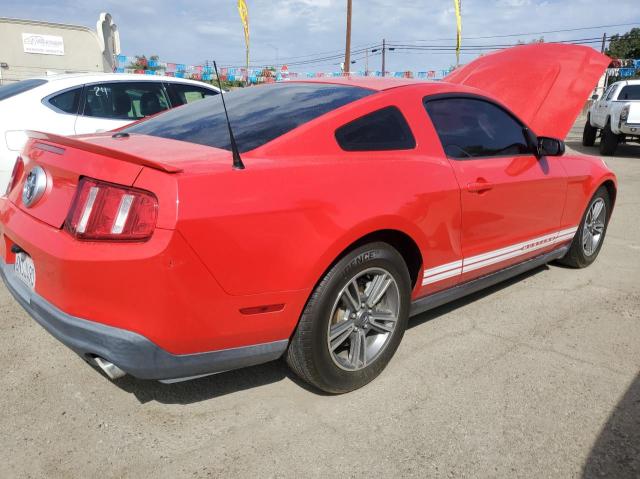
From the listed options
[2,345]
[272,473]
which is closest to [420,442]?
[272,473]

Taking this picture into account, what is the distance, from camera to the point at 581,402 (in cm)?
254

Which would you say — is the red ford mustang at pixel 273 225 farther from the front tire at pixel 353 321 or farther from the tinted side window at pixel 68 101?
the tinted side window at pixel 68 101

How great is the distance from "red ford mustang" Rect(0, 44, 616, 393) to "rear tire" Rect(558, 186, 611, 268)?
1.09m

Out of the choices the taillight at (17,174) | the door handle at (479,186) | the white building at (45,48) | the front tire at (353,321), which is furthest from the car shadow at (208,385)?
the white building at (45,48)

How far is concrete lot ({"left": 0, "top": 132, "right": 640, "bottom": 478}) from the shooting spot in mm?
2092

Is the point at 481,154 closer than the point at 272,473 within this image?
No

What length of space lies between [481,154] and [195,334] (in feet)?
6.81

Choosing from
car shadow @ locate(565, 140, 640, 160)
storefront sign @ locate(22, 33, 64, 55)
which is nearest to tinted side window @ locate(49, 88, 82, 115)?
storefront sign @ locate(22, 33, 64, 55)

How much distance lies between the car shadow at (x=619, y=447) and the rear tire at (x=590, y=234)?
6.65 ft

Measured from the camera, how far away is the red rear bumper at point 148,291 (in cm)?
Answer: 185

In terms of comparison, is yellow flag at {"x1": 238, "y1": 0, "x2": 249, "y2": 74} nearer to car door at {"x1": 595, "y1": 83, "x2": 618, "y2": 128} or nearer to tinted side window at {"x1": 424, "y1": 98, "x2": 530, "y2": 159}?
car door at {"x1": 595, "y1": 83, "x2": 618, "y2": 128}

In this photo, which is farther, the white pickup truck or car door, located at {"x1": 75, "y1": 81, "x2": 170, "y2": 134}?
the white pickup truck

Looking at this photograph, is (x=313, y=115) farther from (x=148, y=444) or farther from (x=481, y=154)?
(x=148, y=444)

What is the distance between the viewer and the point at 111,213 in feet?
6.32
